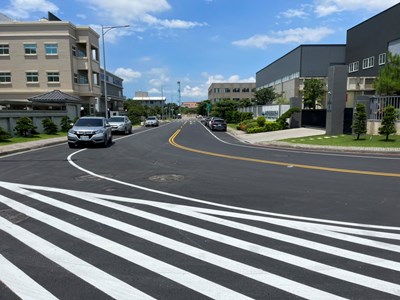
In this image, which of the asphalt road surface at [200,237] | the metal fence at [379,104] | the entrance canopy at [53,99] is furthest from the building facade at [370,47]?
the asphalt road surface at [200,237]

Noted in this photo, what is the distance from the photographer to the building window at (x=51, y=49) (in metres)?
44.0

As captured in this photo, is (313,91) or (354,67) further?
(354,67)

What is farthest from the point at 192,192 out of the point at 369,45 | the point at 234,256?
the point at 369,45

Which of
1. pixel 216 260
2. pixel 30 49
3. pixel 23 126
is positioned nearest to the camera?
pixel 216 260

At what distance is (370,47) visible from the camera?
157 ft

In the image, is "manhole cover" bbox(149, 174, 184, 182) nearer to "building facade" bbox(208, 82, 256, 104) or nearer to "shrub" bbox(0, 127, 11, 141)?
"shrub" bbox(0, 127, 11, 141)

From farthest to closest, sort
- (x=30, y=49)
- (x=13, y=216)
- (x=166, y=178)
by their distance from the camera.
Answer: (x=30, y=49), (x=166, y=178), (x=13, y=216)

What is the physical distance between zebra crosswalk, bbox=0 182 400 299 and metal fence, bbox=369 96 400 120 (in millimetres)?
18325

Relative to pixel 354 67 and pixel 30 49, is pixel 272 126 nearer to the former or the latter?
pixel 354 67

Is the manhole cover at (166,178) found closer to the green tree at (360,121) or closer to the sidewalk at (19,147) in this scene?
the sidewalk at (19,147)

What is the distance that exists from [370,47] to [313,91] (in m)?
11.1

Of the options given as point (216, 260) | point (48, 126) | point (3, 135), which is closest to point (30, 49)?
point (48, 126)

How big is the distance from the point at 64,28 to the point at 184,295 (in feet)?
156

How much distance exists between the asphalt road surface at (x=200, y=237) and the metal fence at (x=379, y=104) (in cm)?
1330
